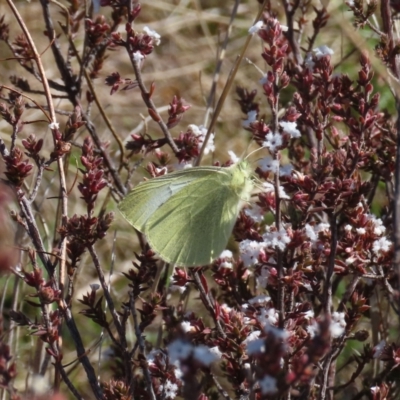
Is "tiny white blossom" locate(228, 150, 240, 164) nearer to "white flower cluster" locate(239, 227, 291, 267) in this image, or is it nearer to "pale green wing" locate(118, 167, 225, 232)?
"pale green wing" locate(118, 167, 225, 232)

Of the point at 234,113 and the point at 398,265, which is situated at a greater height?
the point at 234,113

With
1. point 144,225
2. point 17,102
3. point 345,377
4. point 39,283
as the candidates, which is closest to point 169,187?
point 144,225

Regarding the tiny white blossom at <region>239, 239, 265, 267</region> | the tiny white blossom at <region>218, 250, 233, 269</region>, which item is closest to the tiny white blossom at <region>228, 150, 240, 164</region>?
the tiny white blossom at <region>218, 250, 233, 269</region>

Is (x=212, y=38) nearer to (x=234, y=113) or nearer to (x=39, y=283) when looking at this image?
(x=234, y=113)

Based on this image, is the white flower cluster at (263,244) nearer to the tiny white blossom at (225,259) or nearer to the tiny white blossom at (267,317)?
the tiny white blossom at (225,259)

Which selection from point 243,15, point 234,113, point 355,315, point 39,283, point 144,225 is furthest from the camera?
point 243,15

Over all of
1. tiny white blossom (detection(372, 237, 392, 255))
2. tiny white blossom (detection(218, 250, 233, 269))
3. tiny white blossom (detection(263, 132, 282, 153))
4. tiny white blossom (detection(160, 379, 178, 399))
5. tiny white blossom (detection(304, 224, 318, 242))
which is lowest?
tiny white blossom (detection(160, 379, 178, 399))
